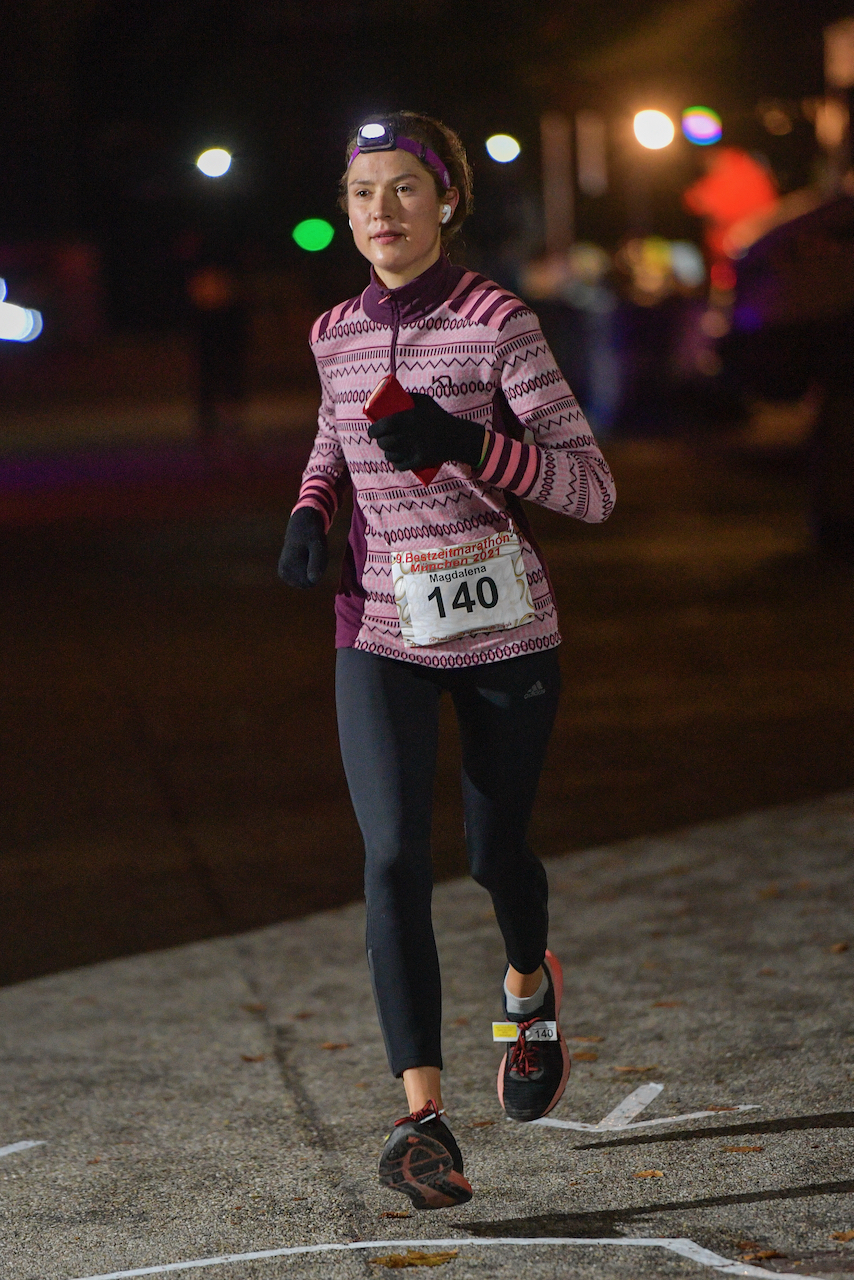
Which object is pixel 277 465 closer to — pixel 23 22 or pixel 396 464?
pixel 396 464

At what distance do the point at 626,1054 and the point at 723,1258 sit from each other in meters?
1.41

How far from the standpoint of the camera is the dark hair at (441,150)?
386 cm

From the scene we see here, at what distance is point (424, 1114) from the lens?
368 cm

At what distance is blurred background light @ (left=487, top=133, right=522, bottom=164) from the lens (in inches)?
581

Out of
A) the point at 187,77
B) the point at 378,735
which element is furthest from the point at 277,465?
the point at 378,735

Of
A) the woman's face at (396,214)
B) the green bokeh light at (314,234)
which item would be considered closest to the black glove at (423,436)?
the woman's face at (396,214)

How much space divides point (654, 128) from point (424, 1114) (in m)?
14.6

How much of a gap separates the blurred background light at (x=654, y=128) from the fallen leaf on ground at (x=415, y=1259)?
47.4ft

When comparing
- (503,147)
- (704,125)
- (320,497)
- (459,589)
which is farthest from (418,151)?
(704,125)

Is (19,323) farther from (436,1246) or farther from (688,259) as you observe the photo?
(436,1246)

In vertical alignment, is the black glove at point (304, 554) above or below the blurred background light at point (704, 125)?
below

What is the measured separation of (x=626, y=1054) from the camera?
15.9 ft

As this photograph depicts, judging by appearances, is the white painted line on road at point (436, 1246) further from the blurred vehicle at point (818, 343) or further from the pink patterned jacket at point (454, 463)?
the blurred vehicle at point (818, 343)

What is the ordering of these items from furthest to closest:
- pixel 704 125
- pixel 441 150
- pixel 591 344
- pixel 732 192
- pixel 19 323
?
pixel 19 323
pixel 732 192
pixel 591 344
pixel 704 125
pixel 441 150
